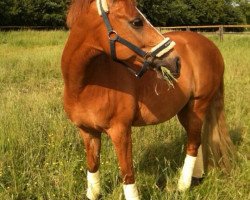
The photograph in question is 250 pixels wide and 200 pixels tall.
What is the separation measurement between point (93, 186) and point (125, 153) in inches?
24.7

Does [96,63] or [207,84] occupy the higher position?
[96,63]

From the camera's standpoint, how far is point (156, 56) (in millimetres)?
2117

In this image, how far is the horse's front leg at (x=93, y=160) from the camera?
288cm

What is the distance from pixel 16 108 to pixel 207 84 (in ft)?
8.18

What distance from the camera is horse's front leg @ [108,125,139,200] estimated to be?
8.34ft

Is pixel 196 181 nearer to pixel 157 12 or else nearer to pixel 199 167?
pixel 199 167

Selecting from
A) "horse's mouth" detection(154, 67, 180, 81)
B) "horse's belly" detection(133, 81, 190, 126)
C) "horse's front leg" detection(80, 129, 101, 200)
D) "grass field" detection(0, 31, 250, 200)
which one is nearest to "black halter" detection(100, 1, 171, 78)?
"horse's mouth" detection(154, 67, 180, 81)

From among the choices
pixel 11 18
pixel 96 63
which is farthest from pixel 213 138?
pixel 11 18

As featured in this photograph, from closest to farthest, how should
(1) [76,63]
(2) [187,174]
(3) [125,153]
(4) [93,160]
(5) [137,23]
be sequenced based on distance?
(5) [137,23] → (1) [76,63] → (3) [125,153] → (4) [93,160] → (2) [187,174]

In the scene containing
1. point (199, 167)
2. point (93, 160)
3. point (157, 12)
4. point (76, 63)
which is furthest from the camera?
point (157, 12)

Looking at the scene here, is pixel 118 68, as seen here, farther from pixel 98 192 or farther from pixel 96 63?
pixel 98 192

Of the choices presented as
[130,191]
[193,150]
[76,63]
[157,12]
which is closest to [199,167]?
[193,150]

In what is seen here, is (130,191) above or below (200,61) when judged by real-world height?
below

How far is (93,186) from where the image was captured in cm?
301
